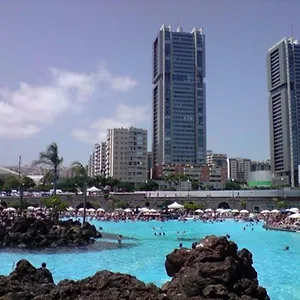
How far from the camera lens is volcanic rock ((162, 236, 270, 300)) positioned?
1219 centimetres

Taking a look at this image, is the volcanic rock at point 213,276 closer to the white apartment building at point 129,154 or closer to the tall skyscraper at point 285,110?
the white apartment building at point 129,154

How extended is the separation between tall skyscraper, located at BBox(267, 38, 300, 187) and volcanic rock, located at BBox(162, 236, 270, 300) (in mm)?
166626

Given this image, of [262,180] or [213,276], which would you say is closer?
[213,276]

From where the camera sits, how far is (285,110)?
7028 inches

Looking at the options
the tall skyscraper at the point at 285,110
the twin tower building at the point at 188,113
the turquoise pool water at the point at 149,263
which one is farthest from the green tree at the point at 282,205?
the twin tower building at the point at 188,113

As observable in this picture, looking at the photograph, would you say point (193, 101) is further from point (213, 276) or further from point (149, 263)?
point (213, 276)

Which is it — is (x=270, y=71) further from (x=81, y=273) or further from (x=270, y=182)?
(x=81, y=273)

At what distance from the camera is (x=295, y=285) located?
2177cm

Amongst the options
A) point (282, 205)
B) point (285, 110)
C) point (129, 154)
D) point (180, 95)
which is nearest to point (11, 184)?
point (129, 154)

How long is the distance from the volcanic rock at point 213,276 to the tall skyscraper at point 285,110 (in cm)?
16663

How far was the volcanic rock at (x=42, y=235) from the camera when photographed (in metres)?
37.2

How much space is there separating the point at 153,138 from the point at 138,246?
154m

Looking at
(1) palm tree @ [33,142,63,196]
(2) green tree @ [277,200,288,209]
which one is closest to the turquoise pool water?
(1) palm tree @ [33,142,63,196]

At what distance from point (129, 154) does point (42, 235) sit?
445 feet
